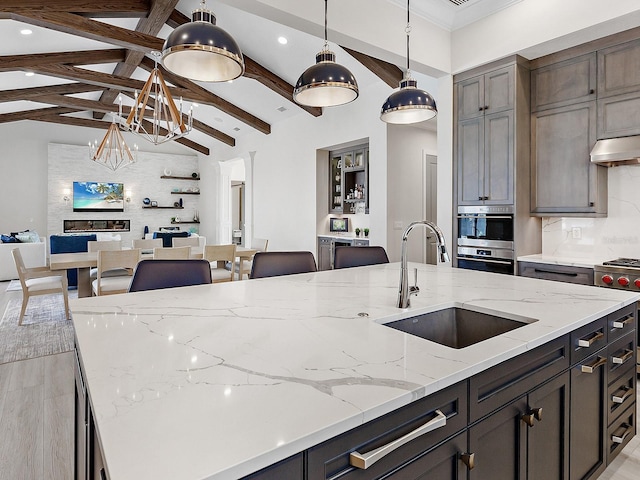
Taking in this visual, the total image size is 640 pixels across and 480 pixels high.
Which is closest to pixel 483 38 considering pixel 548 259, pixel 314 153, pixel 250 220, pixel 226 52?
pixel 548 259

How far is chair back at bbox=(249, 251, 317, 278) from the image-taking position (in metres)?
2.56

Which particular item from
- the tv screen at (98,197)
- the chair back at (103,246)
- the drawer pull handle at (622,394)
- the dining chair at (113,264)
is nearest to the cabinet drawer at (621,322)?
the drawer pull handle at (622,394)

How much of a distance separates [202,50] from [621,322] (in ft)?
7.28

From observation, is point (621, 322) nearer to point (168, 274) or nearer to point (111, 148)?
point (168, 274)

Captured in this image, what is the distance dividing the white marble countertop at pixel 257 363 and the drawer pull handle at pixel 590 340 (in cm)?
9

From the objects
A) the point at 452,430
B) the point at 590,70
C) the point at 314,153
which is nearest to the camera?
the point at 452,430

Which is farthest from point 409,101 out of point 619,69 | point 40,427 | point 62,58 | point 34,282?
point 62,58

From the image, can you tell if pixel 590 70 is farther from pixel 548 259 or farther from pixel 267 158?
pixel 267 158

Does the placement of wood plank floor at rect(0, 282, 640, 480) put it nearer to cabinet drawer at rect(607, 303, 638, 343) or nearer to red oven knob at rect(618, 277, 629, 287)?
cabinet drawer at rect(607, 303, 638, 343)

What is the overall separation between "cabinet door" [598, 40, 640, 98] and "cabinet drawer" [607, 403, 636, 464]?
8.05ft

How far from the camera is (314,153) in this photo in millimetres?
6672

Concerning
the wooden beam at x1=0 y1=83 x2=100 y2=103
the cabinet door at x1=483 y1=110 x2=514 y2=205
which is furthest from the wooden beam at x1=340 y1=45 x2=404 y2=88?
the wooden beam at x1=0 y1=83 x2=100 y2=103

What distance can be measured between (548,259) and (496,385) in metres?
2.75

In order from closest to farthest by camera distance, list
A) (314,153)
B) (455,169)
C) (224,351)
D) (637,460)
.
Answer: (224,351) < (637,460) < (455,169) < (314,153)
